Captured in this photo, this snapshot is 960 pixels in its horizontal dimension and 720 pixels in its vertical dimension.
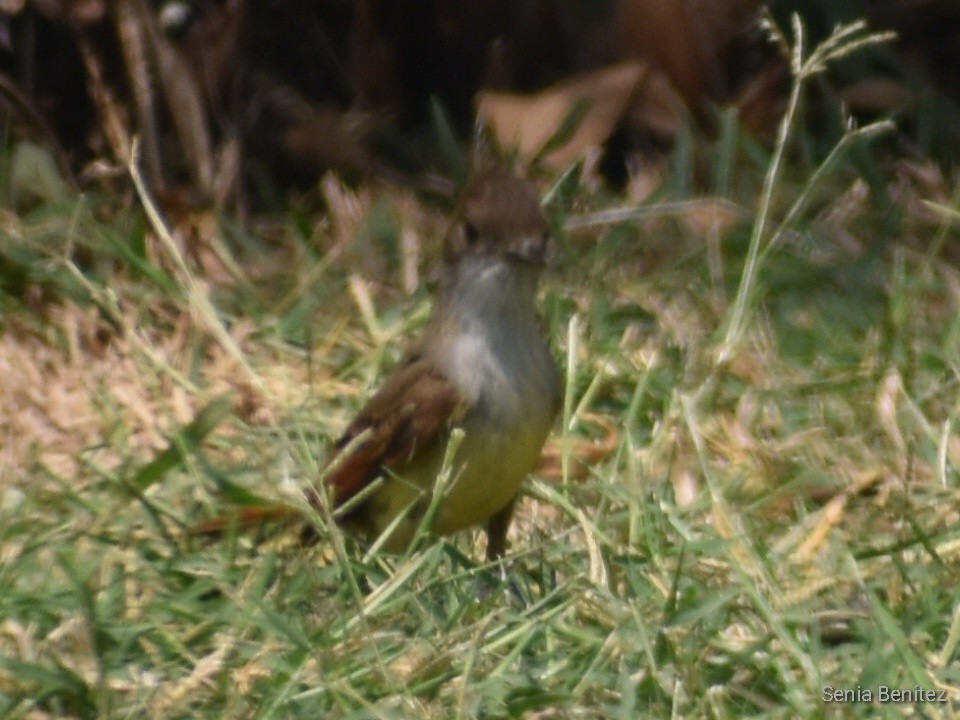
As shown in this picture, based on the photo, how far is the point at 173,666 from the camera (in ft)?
11.6

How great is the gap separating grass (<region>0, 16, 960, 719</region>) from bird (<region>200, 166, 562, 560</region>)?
5.7 inches

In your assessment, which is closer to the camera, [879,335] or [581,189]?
[879,335]

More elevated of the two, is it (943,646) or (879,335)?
(943,646)

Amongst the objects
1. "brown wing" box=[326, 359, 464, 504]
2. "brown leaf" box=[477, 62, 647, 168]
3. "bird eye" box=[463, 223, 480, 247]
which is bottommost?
"brown leaf" box=[477, 62, 647, 168]

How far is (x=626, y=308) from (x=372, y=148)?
5.02ft

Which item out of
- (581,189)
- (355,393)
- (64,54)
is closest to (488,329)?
(355,393)

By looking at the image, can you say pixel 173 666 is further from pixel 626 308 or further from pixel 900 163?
pixel 900 163

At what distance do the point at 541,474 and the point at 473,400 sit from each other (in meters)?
0.62

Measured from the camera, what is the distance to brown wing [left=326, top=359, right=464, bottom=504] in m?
3.99

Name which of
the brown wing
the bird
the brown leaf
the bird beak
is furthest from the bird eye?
the brown leaf

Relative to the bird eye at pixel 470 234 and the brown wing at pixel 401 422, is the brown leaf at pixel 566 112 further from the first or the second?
the brown wing at pixel 401 422

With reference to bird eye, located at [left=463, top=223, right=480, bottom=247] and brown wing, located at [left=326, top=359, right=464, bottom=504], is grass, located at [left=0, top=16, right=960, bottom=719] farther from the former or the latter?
bird eye, located at [left=463, top=223, right=480, bottom=247]

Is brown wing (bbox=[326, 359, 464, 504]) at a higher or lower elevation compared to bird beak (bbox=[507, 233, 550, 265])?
lower

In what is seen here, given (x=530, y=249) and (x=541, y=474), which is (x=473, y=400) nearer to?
(x=530, y=249)
